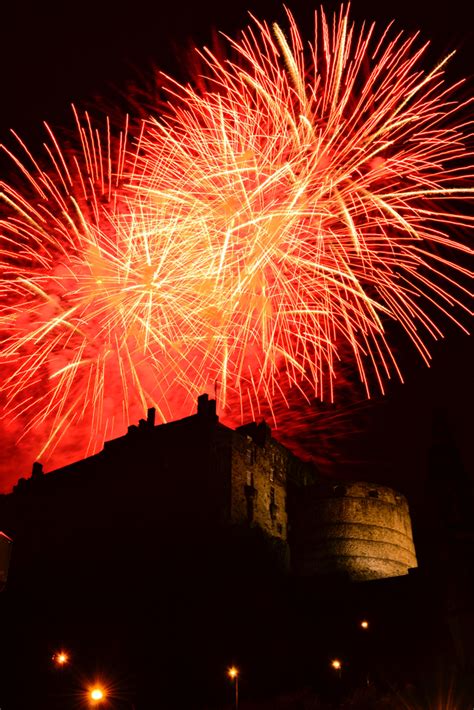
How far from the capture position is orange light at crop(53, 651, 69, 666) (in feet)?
92.5

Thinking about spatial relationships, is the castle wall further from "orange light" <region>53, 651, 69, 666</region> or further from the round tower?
"orange light" <region>53, 651, 69, 666</region>

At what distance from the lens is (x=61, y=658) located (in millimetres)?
28094

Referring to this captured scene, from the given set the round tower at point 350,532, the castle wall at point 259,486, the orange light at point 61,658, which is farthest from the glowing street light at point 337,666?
the round tower at point 350,532

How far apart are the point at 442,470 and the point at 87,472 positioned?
23858mm

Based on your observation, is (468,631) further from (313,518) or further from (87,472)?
(87,472)

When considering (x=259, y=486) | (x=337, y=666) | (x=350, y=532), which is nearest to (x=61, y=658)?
(x=337, y=666)

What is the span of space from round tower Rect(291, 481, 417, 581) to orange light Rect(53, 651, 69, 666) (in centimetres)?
1583

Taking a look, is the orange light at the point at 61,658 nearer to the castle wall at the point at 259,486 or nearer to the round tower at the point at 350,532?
the castle wall at the point at 259,486

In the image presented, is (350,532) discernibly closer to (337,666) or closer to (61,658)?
(337,666)

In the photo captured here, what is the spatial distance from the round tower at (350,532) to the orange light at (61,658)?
623 inches

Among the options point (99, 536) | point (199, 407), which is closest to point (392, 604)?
point (199, 407)

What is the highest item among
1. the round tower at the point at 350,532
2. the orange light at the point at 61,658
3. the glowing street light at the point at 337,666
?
the round tower at the point at 350,532

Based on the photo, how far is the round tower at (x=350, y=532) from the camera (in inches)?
1551

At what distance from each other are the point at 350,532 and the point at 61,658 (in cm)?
1904
